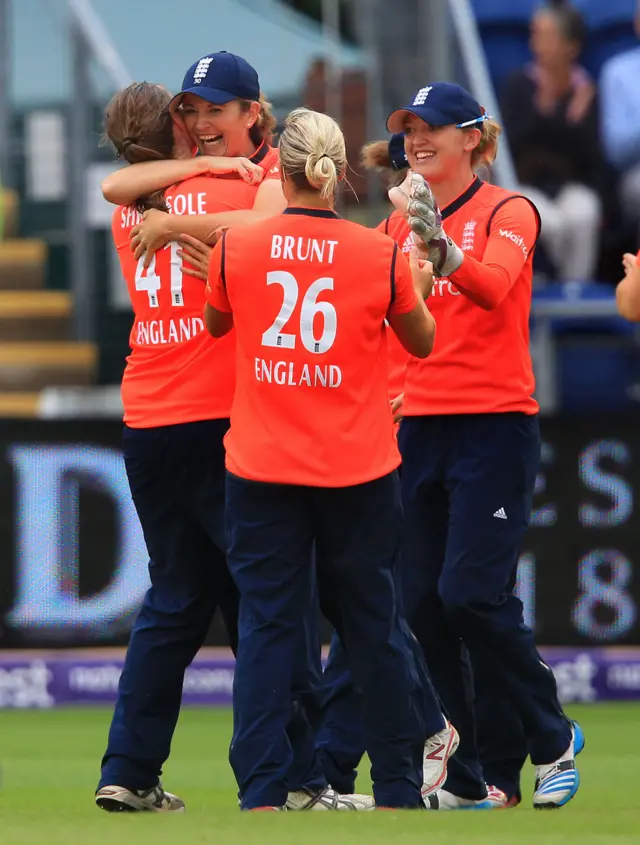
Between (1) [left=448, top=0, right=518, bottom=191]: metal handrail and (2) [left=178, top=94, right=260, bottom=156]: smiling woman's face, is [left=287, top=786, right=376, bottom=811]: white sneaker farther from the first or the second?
(1) [left=448, top=0, right=518, bottom=191]: metal handrail

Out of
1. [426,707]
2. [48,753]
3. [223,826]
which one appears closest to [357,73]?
[48,753]

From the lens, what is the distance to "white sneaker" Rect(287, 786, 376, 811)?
17.7ft

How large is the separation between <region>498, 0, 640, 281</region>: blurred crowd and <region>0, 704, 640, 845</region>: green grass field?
3.72m

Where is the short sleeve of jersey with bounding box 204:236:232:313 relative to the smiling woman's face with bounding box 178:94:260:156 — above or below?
below

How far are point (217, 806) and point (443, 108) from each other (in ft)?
7.88

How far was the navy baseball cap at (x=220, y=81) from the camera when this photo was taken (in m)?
5.44

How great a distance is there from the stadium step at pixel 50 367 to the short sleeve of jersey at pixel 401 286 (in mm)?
7119

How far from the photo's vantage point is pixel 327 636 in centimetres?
948

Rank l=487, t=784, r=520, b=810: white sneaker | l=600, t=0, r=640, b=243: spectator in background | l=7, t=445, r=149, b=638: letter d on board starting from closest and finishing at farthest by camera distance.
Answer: l=487, t=784, r=520, b=810: white sneaker < l=7, t=445, r=149, b=638: letter d on board < l=600, t=0, r=640, b=243: spectator in background

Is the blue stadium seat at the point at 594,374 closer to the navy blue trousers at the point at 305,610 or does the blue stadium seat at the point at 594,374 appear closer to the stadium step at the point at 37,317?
the stadium step at the point at 37,317


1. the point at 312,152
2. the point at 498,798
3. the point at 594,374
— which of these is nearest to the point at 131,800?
the point at 498,798

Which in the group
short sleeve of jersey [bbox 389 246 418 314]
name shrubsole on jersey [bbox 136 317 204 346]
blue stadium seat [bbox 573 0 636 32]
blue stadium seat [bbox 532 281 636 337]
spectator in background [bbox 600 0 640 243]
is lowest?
name shrubsole on jersey [bbox 136 317 204 346]

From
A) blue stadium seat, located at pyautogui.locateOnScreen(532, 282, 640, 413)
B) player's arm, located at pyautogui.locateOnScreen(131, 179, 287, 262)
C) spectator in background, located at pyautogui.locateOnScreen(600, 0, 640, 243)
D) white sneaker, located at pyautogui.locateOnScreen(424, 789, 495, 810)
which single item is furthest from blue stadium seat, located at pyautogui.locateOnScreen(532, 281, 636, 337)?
player's arm, located at pyautogui.locateOnScreen(131, 179, 287, 262)

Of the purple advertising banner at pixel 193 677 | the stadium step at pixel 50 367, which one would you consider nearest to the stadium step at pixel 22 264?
the stadium step at pixel 50 367
